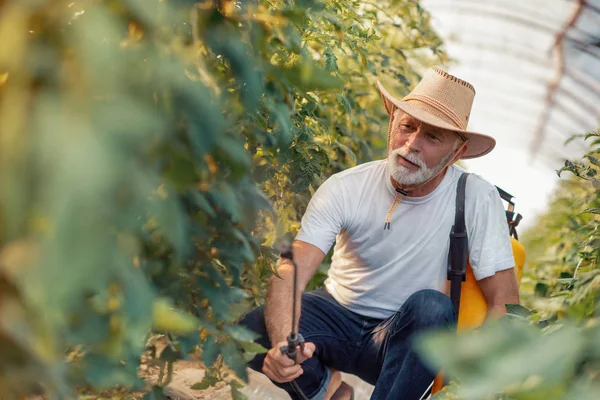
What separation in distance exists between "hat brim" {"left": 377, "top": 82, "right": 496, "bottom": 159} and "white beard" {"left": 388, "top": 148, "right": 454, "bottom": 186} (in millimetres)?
133

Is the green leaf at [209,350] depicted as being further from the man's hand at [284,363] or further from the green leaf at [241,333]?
the man's hand at [284,363]

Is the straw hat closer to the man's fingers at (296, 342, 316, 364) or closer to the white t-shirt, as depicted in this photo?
the white t-shirt

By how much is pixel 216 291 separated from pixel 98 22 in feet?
2.27

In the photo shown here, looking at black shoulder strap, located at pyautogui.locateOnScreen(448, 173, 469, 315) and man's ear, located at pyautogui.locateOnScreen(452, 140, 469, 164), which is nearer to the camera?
black shoulder strap, located at pyautogui.locateOnScreen(448, 173, 469, 315)

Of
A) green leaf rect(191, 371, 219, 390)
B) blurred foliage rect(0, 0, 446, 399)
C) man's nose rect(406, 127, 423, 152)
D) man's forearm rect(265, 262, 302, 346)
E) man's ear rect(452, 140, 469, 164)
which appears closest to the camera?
blurred foliage rect(0, 0, 446, 399)

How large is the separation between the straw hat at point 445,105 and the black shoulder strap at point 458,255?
269mm

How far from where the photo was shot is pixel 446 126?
2.77 metres

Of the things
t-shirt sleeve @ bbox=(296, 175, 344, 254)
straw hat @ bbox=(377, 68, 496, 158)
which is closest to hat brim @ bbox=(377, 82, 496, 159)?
straw hat @ bbox=(377, 68, 496, 158)

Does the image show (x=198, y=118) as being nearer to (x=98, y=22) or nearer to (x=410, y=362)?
→ (x=98, y=22)

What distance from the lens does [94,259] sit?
0.62m

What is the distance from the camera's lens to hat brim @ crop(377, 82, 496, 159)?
9.09ft

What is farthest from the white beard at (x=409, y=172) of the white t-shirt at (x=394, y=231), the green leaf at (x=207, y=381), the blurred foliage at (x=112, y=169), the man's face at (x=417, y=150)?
the blurred foliage at (x=112, y=169)

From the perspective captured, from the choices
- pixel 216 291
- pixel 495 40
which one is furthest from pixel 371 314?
pixel 495 40

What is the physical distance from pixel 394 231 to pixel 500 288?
0.42 m
